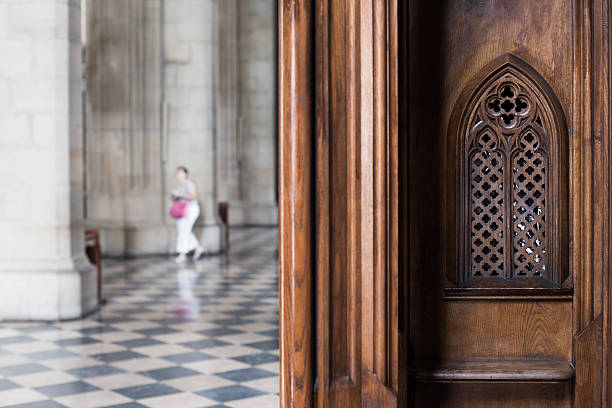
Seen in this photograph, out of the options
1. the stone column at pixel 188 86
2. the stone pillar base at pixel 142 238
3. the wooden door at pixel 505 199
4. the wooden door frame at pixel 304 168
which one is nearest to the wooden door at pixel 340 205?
the wooden door frame at pixel 304 168

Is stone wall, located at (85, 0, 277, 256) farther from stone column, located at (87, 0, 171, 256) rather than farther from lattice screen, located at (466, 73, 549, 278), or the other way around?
lattice screen, located at (466, 73, 549, 278)

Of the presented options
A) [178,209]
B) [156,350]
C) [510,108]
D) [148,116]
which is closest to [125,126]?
[148,116]

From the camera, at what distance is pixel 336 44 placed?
2721 mm

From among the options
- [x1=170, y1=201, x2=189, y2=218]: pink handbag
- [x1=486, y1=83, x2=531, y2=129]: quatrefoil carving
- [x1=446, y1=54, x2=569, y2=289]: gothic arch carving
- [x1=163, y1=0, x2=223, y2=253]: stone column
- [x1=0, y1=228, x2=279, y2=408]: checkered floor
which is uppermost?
[x1=163, y1=0, x2=223, y2=253]: stone column

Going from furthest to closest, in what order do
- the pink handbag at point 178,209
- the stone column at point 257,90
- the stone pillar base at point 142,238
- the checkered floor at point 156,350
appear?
the stone column at point 257,90
the stone pillar base at point 142,238
the pink handbag at point 178,209
the checkered floor at point 156,350

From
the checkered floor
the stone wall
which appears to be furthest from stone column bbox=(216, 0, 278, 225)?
the checkered floor

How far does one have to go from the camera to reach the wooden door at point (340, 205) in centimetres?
271

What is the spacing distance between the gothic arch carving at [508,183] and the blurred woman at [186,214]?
11119mm

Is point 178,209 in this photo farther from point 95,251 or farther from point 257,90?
point 257,90

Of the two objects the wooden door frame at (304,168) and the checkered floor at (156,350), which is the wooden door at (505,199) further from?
the checkered floor at (156,350)

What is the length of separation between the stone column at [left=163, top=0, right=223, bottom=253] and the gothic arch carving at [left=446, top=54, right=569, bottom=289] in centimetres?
1231

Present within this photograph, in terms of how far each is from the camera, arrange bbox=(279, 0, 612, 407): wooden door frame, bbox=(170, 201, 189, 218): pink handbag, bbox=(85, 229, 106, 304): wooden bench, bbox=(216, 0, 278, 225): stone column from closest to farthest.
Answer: bbox=(279, 0, 612, 407): wooden door frame → bbox=(85, 229, 106, 304): wooden bench → bbox=(170, 201, 189, 218): pink handbag → bbox=(216, 0, 278, 225): stone column

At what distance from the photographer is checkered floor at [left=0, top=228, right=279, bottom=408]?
19.4 feet

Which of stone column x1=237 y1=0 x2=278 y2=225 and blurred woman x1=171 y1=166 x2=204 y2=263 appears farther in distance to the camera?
stone column x1=237 y1=0 x2=278 y2=225
